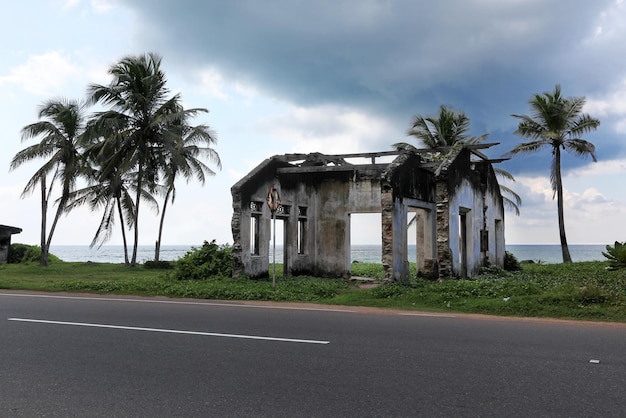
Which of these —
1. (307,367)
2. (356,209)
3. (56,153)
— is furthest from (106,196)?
(307,367)

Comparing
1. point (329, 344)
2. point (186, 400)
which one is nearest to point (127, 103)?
point (329, 344)

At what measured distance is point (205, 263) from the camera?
19.3m

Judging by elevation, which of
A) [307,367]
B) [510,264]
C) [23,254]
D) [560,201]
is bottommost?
[307,367]

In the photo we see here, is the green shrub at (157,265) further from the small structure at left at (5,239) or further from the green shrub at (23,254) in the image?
the small structure at left at (5,239)

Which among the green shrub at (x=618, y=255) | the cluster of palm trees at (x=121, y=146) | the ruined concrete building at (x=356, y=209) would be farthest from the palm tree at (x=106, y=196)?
the green shrub at (x=618, y=255)

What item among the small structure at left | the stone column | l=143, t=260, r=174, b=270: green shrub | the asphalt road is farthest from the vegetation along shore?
the small structure at left

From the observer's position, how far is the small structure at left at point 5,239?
32469mm

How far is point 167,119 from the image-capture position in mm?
26141

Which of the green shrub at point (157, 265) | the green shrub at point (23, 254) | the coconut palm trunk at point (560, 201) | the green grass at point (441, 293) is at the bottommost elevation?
the green grass at point (441, 293)

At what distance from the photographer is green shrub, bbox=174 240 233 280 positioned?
19062mm

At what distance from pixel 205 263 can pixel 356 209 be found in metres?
6.07

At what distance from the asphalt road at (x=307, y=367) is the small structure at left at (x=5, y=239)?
85.3ft

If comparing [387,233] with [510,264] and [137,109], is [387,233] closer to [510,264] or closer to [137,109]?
[510,264]

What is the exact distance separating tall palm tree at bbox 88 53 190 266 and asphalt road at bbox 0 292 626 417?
1815 centimetres
